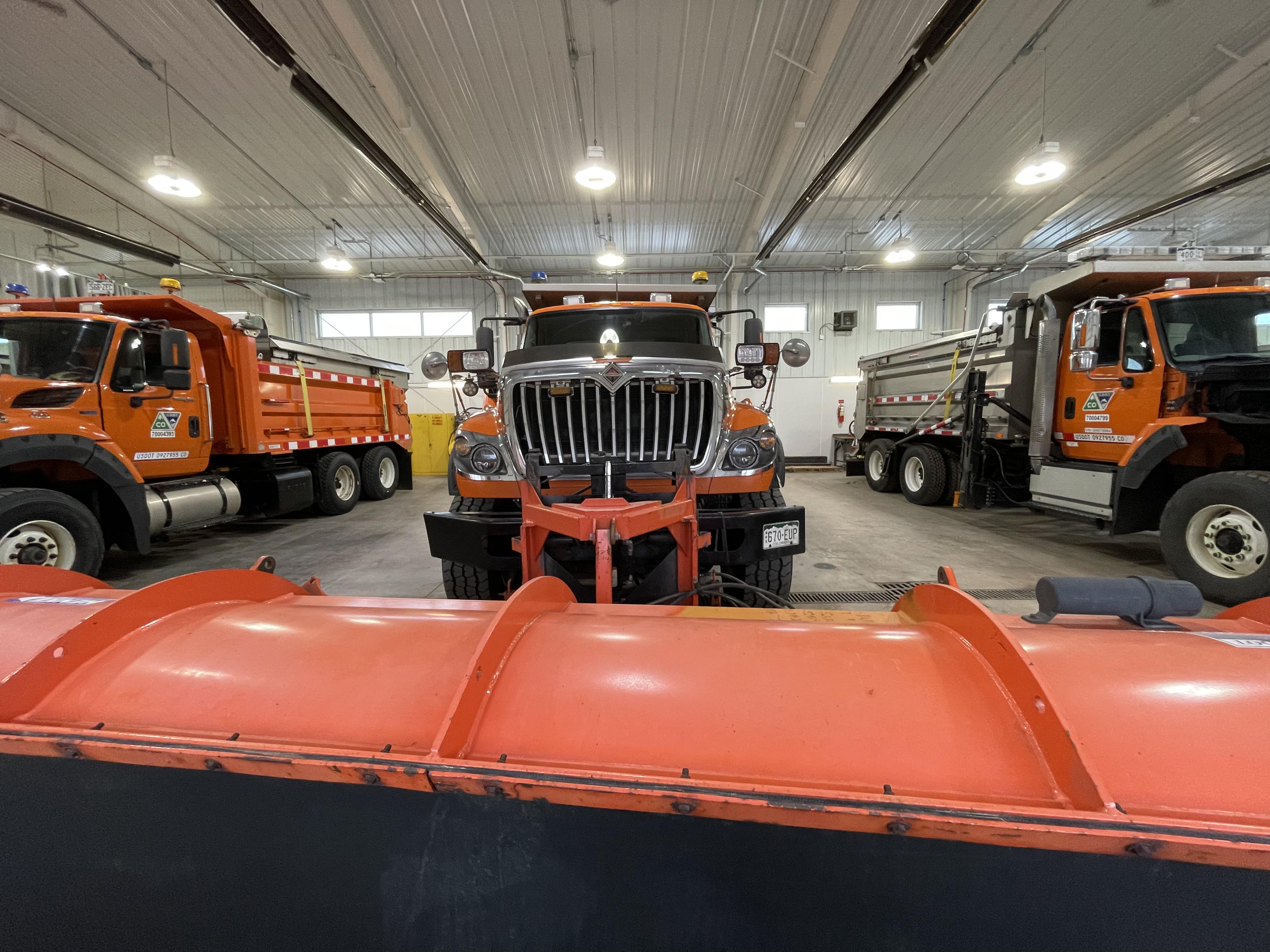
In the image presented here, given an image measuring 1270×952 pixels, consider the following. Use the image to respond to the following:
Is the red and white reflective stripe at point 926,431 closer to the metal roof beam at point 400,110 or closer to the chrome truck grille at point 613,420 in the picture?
the chrome truck grille at point 613,420

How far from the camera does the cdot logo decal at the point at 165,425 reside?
5016 millimetres

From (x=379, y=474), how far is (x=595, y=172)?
6399 mm

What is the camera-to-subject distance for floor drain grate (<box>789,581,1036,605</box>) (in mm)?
3719

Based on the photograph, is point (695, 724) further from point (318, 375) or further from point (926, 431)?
point (926, 431)

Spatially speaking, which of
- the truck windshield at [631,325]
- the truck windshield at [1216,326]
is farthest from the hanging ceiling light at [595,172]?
the truck windshield at [1216,326]

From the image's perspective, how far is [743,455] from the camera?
3.02 meters

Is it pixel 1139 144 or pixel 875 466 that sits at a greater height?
pixel 1139 144

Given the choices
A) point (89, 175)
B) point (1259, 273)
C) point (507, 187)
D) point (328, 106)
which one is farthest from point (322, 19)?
point (1259, 273)

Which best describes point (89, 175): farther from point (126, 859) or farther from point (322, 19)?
point (126, 859)

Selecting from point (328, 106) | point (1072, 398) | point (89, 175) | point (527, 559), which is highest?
point (89, 175)

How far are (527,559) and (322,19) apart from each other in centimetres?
733

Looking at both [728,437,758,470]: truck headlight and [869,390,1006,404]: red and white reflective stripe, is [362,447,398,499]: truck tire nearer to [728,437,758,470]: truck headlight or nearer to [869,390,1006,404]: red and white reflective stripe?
[728,437,758,470]: truck headlight

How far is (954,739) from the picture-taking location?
940 mm

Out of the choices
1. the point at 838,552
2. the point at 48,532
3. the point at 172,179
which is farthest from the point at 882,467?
the point at 172,179
